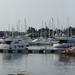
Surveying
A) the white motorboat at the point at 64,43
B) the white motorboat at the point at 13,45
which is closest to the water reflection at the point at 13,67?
the white motorboat at the point at 13,45

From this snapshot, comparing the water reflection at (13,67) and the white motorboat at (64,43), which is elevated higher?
the white motorboat at (64,43)

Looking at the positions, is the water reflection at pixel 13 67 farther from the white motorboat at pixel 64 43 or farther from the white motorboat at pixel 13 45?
the white motorboat at pixel 64 43

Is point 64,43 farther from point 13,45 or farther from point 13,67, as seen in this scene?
point 13,67

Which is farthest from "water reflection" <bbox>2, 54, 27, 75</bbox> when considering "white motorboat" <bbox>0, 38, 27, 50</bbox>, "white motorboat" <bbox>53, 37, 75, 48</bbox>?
"white motorboat" <bbox>53, 37, 75, 48</bbox>

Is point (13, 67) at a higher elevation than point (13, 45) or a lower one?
lower

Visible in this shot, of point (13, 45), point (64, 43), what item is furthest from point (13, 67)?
point (64, 43)

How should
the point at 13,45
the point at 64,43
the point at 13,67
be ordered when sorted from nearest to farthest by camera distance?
the point at 13,67
the point at 64,43
the point at 13,45

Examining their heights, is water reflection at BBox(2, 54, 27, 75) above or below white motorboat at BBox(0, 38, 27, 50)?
below

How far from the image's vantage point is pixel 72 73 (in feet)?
135

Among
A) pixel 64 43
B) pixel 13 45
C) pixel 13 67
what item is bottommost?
pixel 13 67

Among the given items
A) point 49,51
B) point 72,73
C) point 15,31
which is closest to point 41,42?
point 15,31

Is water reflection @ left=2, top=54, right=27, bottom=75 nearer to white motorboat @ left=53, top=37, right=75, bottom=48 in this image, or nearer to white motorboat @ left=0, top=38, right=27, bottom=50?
white motorboat @ left=0, top=38, right=27, bottom=50

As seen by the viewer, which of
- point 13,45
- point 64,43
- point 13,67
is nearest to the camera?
point 13,67

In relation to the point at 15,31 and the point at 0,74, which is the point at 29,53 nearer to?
the point at 0,74
